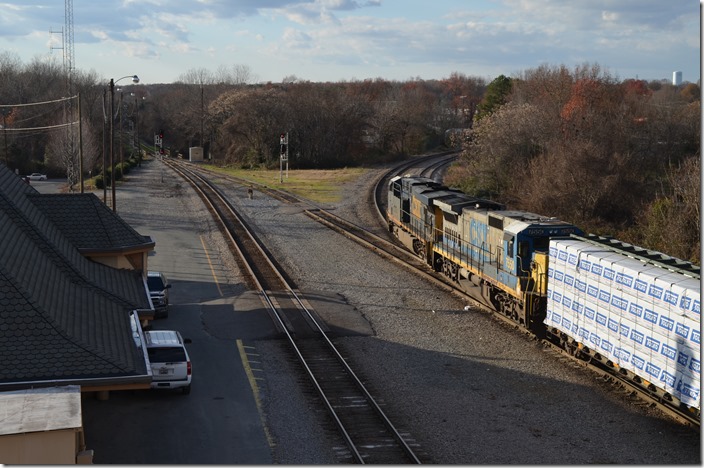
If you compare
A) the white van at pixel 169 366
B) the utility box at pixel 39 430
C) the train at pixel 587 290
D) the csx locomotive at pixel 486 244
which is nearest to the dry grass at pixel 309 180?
the csx locomotive at pixel 486 244

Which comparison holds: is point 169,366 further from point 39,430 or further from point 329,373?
point 39,430

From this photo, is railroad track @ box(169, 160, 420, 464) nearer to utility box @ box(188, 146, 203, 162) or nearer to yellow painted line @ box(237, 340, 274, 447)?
yellow painted line @ box(237, 340, 274, 447)

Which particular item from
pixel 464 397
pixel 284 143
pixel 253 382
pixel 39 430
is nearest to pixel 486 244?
pixel 464 397

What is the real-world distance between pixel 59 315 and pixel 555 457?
10.8 m

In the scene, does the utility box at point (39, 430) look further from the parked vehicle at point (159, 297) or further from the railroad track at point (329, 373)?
the parked vehicle at point (159, 297)

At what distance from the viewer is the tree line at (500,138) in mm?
43969

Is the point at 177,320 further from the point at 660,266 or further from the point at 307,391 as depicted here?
the point at 660,266

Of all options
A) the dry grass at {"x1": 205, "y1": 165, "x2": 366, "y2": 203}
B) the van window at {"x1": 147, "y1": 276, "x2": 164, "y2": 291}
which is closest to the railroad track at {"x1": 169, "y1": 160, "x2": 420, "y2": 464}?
the van window at {"x1": 147, "y1": 276, "x2": 164, "y2": 291}

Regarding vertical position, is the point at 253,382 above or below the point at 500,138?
below

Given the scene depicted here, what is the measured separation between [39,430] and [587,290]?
47.0 feet

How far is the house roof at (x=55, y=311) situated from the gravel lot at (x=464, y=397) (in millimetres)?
4274

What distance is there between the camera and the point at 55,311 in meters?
15.3

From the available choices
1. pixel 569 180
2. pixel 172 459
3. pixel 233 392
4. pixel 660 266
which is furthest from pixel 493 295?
pixel 569 180

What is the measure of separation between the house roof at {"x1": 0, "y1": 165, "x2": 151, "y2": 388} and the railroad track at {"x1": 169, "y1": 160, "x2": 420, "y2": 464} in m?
5.07
